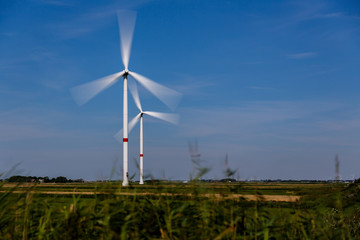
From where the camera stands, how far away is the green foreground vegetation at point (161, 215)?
665 centimetres

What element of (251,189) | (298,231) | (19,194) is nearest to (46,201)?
(19,194)

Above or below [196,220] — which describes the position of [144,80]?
above

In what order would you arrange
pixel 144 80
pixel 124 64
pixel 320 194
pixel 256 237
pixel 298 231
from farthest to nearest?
pixel 124 64 < pixel 144 80 < pixel 320 194 < pixel 298 231 < pixel 256 237

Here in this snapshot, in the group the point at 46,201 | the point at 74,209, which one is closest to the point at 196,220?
the point at 74,209

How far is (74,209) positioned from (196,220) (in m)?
2.30

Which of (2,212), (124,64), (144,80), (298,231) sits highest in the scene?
(124,64)

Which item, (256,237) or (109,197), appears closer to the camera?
(256,237)

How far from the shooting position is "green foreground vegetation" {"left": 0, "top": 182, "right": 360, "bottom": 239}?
6.65 metres

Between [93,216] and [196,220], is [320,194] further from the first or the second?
[93,216]

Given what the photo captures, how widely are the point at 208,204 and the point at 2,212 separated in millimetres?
4046

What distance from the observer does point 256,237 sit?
6.70 meters

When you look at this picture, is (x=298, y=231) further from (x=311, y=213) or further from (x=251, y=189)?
(x=251, y=189)

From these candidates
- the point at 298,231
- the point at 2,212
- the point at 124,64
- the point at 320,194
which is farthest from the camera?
the point at 124,64

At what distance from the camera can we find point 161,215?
7.10 metres
